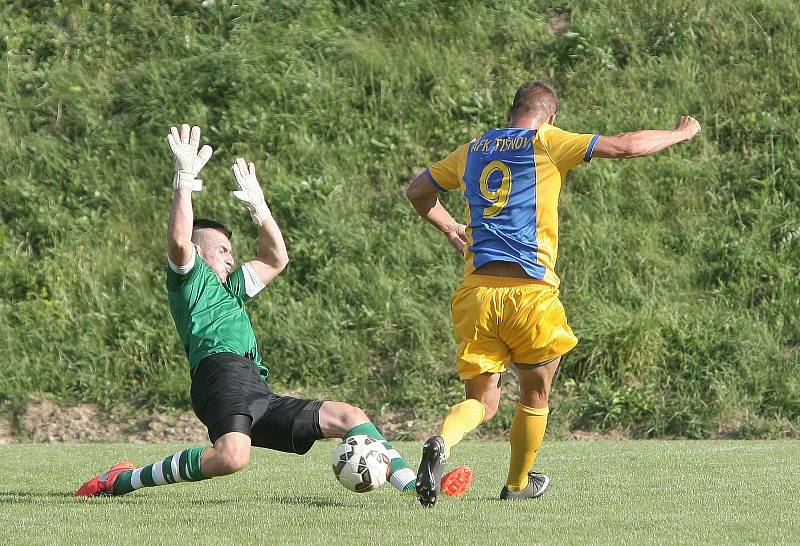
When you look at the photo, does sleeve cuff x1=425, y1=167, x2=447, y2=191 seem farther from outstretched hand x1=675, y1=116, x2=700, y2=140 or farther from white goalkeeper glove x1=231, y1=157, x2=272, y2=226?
outstretched hand x1=675, y1=116, x2=700, y2=140

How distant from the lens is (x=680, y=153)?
14477 millimetres

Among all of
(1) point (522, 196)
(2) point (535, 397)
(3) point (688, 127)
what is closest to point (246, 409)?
(2) point (535, 397)

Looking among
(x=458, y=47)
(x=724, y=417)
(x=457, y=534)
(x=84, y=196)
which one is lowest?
(x=724, y=417)

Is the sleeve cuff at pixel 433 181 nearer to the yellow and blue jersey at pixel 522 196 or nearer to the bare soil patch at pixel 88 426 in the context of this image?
the yellow and blue jersey at pixel 522 196

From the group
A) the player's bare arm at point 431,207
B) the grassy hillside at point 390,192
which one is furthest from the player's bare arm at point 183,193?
the grassy hillside at point 390,192

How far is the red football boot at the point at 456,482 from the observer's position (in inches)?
236

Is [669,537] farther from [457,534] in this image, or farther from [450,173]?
[450,173]

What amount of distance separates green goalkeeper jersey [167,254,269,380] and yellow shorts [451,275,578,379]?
3.73 ft

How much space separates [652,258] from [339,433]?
26.7 ft

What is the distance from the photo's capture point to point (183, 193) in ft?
19.3

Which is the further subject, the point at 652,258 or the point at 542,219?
the point at 652,258

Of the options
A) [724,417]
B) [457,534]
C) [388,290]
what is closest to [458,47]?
[388,290]

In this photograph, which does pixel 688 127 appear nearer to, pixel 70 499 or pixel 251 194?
pixel 251 194

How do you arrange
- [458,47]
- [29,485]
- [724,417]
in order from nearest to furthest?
[29,485] < [724,417] < [458,47]
